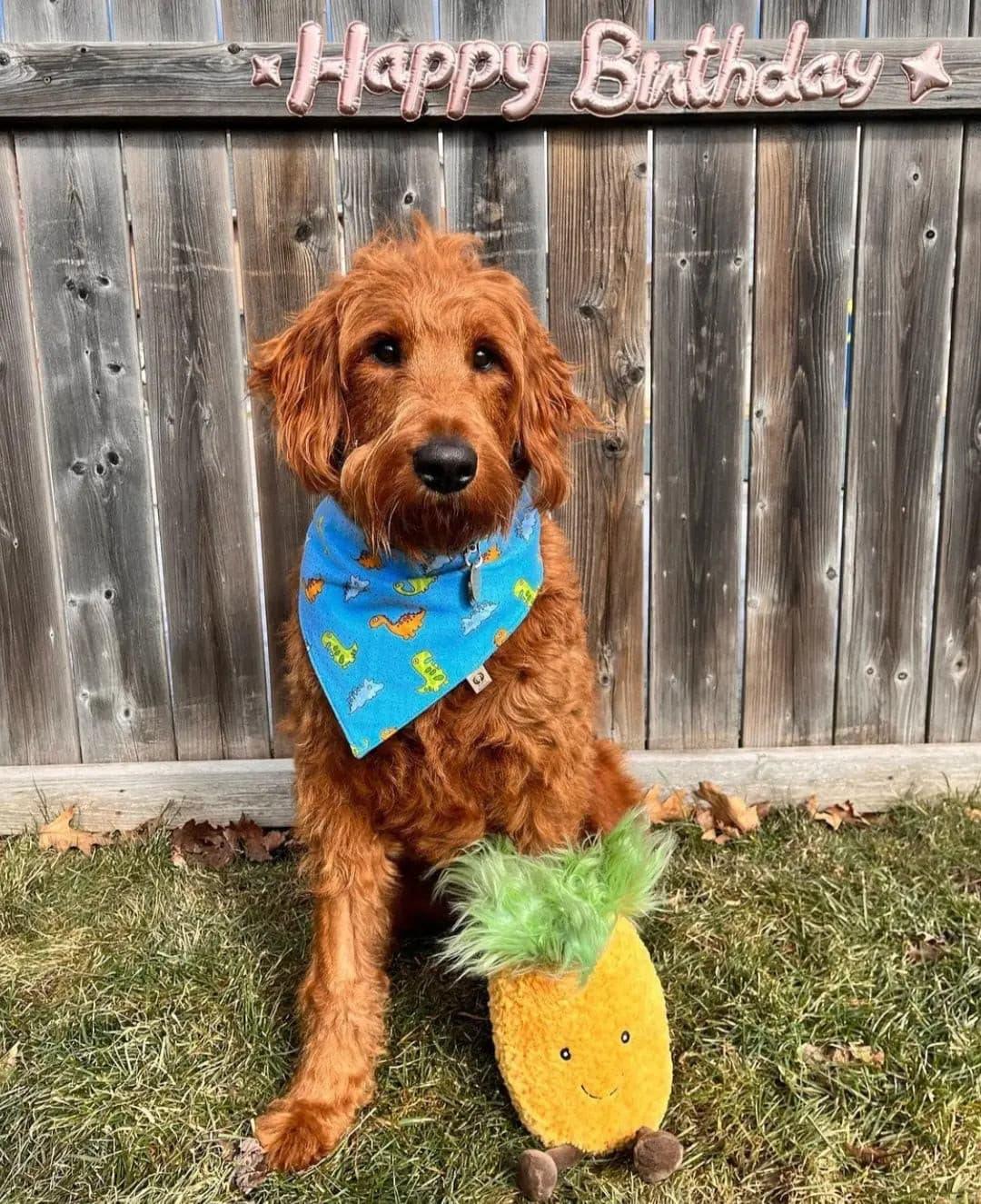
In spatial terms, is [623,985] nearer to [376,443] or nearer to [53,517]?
[376,443]

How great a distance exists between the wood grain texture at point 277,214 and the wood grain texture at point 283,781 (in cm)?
71

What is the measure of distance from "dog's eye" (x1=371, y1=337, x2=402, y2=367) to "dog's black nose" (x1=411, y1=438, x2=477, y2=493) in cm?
30

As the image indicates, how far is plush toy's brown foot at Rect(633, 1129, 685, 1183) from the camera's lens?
168cm

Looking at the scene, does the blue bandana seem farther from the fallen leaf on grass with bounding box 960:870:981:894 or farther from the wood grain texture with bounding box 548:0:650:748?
the fallen leaf on grass with bounding box 960:870:981:894

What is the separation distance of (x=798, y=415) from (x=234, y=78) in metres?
1.91

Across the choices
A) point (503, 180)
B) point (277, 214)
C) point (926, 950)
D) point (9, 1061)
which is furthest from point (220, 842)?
point (503, 180)

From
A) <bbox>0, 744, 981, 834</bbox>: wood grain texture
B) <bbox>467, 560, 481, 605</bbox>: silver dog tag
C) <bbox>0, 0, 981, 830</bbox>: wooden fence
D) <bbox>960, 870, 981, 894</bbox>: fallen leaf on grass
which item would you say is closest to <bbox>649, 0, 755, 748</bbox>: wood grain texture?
<bbox>0, 0, 981, 830</bbox>: wooden fence

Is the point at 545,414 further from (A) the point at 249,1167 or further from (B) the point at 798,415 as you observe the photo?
(A) the point at 249,1167

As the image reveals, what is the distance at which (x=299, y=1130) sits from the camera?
5.95 feet

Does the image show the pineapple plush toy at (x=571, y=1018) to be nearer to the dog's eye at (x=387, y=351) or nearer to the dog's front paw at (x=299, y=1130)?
the dog's front paw at (x=299, y=1130)

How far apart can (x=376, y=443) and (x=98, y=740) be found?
1.87 m

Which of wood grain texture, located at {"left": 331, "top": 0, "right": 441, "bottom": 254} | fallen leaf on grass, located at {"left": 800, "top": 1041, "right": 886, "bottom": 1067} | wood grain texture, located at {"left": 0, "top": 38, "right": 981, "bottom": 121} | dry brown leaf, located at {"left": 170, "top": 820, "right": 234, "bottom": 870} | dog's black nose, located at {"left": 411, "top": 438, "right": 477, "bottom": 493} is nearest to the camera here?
dog's black nose, located at {"left": 411, "top": 438, "right": 477, "bottom": 493}

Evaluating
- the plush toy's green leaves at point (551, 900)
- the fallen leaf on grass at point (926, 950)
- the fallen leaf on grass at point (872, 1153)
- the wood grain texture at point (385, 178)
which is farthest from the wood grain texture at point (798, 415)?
the fallen leaf on grass at point (872, 1153)

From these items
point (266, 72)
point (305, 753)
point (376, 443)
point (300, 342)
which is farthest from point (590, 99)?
point (305, 753)
